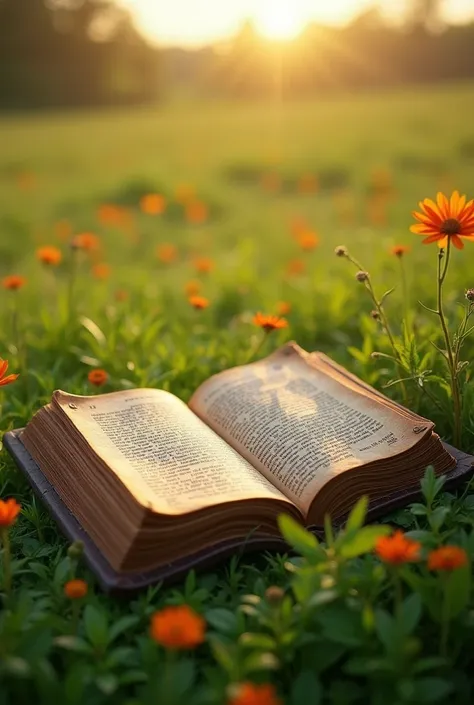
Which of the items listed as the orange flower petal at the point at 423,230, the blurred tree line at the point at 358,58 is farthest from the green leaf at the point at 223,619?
the blurred tree line at the point at 358,58

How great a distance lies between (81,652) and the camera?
4.67ft

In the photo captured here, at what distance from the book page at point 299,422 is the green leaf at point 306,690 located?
1.39 ft

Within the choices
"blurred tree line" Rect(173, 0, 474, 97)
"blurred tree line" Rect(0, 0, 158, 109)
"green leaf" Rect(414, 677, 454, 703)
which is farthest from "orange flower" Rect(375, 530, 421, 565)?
"blurred tree line" Rect(0, 0, 158, 109)

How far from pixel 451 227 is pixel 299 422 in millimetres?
598

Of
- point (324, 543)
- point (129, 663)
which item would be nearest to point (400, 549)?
point (324, 543)

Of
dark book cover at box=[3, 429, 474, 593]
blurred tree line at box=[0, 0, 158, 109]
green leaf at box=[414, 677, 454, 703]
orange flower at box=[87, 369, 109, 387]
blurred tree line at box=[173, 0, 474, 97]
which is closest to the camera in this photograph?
green leaf at box=[414, 677, 454, 703]

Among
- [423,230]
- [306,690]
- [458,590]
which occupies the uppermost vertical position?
[423,230]

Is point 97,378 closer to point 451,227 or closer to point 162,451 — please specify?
point 162,451

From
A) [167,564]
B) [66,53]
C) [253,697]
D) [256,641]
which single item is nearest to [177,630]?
[253,697]

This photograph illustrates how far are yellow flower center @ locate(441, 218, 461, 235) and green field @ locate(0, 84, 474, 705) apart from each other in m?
0.29

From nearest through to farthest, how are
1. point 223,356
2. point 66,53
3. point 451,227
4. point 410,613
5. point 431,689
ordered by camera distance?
1. point 431,689
2. point 410,613
3. point 451,227
4. point 223,356
5. point 66,53

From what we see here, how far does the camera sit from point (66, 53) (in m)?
25.0

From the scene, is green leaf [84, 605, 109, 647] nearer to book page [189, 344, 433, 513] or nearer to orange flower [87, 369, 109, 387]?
book page [189, 344, 433, 513]

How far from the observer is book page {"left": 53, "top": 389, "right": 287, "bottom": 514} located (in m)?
1.60
